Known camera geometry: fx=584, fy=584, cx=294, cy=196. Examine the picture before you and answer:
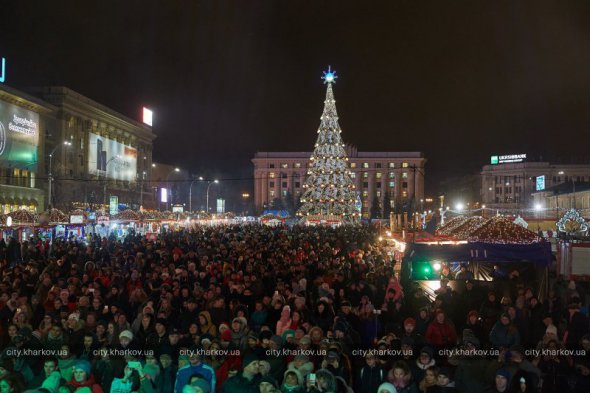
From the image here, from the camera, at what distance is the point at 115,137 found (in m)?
77.7

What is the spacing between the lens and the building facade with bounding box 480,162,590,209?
A: 315ft

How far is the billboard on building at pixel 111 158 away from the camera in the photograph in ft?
224

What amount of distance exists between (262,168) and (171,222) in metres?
73.5

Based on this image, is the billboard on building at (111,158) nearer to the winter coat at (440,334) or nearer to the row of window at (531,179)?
the row of window at (531,179)

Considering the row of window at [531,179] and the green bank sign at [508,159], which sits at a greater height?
the green bank sign at [508,159]

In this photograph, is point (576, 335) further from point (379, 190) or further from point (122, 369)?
point (379, 190)

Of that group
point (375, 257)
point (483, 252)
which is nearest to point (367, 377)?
point (483, 252)

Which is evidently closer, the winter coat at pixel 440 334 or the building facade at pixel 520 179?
the winter coat at pixel 440 334

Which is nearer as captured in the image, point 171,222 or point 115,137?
point 171,222

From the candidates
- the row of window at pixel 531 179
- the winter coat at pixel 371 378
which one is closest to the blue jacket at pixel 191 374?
the winter coat at pixel 371 378

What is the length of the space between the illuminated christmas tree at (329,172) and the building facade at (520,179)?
5332cm

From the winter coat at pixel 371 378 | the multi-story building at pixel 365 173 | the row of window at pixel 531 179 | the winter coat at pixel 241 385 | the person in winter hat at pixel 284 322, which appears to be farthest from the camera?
the multi-story building at pixel 365 173

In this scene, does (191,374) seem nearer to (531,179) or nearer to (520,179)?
(531,179)

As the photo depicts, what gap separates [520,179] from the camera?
107 metres
